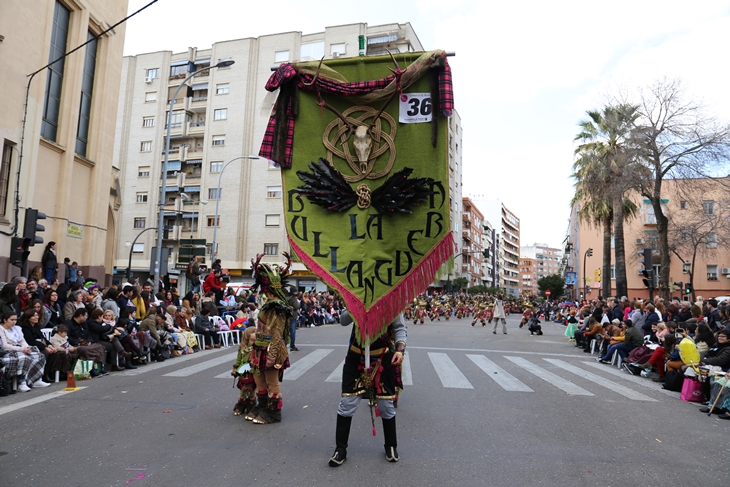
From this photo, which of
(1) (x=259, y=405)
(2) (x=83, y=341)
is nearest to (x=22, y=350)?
(2) (x=83, y=341)

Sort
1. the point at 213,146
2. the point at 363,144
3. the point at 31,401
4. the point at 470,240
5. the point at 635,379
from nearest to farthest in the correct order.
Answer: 1. the point at 363,144
2. the point at 31,401
3. the point at 635,379
4. the point at 213,146
5. the point at 470,240

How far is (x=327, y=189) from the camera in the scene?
5.21 m

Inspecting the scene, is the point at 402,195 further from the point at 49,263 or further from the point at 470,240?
the point at 470,240

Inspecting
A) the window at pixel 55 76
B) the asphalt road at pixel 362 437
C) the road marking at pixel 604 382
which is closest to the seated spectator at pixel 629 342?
the road marking at pixel 604 382

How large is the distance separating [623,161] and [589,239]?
43.7 meters

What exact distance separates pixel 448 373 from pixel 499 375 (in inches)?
40.0

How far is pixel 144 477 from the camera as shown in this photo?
419cm

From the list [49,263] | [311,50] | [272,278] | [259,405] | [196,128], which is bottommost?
[259,405]

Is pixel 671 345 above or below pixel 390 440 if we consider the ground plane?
above

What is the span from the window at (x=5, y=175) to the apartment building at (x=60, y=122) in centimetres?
3

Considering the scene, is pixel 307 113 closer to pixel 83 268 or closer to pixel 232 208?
pixel 83 268

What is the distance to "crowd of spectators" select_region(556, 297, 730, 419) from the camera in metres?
8.30

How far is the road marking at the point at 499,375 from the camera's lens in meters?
8.61

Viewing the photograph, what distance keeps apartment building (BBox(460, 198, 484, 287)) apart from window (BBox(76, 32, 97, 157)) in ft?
205
